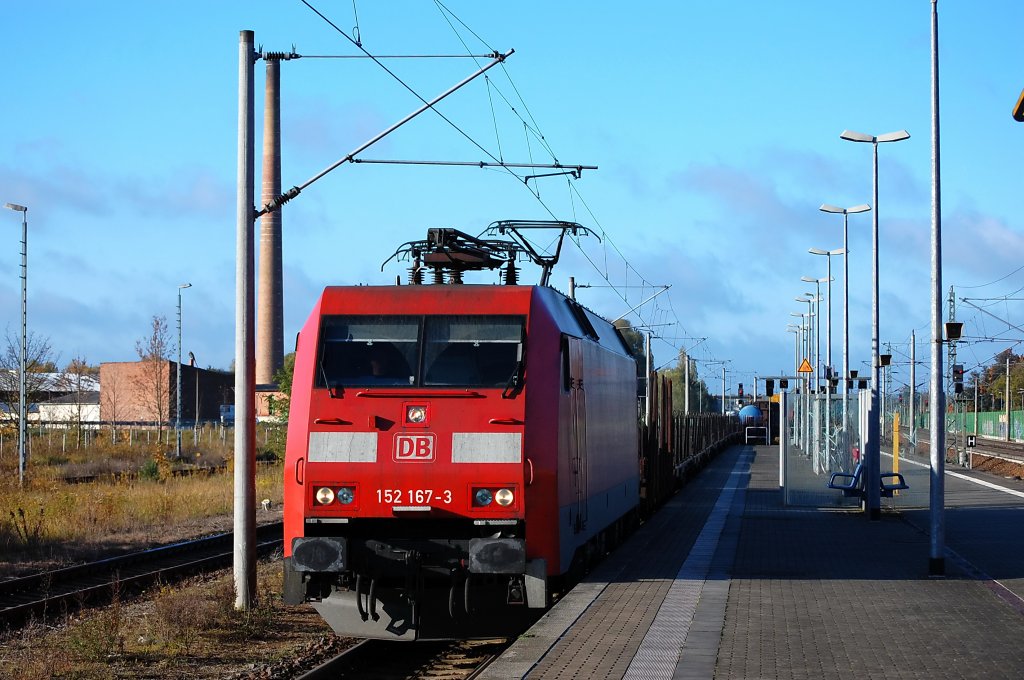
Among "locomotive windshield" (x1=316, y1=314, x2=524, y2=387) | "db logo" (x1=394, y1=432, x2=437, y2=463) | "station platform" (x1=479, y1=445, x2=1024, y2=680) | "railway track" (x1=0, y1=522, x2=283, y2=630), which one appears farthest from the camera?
"railway track" (x1=0, y1=522, x2=283, y2=630)

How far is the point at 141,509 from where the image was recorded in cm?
2612

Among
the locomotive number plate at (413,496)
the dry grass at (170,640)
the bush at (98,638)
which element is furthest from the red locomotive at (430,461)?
the bush at (98,638)

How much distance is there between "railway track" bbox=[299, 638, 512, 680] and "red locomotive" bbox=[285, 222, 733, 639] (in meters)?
0.27

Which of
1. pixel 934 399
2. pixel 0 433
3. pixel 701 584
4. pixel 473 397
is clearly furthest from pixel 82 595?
pixel 0 433

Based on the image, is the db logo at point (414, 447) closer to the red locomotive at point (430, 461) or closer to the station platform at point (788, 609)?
the red locomotive at point (430, 461)

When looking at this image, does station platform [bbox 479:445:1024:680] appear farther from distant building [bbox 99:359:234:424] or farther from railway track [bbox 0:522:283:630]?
distant building [bbox 99:359:234:424]

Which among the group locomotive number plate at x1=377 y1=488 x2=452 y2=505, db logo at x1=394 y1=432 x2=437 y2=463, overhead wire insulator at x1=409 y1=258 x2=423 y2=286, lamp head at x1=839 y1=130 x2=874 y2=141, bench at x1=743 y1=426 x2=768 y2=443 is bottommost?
bench at x1=743 y1=426 x2=768 y2=443

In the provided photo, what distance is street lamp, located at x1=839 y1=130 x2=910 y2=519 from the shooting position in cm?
2338

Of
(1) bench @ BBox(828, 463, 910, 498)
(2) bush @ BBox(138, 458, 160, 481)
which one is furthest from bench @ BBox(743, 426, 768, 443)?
(1) bench @ BBox(828, 463, 910, 498)

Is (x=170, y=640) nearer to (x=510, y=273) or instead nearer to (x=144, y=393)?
(x=510, y=273)

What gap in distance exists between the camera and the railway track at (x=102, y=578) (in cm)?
1359

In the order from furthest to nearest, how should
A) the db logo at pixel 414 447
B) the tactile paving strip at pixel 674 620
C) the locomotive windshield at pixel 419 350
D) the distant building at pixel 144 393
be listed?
1. the distant building at pixel 144 393
2. the locomotive windshield at pixel 419 350
3. the db logo at pixel 414 447
4. the tactile paving strip at pixel 674 620

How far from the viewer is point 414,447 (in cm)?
1137

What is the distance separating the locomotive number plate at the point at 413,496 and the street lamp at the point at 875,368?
14.1 meters
